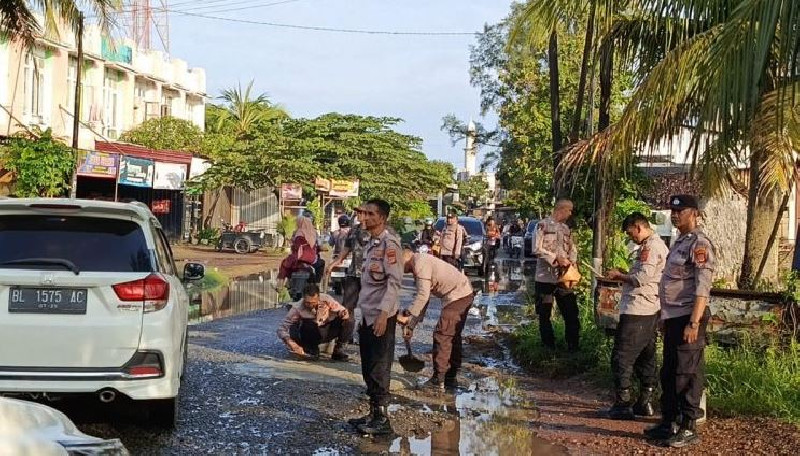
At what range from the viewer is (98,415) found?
23.4 feet

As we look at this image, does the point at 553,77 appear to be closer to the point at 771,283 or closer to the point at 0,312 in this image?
the point at 771,283

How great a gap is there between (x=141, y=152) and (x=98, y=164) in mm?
4259

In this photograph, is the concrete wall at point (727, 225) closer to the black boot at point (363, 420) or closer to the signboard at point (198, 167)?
the black boot at point (363, 420)

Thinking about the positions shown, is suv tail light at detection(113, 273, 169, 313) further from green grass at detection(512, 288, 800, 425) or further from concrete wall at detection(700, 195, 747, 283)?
concrete wall at detection(700, 195, 747, 283)

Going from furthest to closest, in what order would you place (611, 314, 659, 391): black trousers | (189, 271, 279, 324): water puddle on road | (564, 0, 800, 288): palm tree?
(189, 271, 279, 324): water puddle on road
(611, 314, 659, 391): black trousers
(564, 0, 800, 288): palm tree

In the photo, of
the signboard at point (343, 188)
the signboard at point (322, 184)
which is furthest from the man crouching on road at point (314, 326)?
the signboard at point (343, 188)

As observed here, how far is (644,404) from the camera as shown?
24.6 ft

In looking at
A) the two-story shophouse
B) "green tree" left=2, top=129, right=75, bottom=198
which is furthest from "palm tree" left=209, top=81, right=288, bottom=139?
"green tree" left=2, top=129, right=75, bottom=198

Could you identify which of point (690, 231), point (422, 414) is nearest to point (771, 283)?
point (690, 231)

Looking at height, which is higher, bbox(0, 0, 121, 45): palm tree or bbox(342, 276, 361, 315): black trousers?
bbox(0, 0, 121, 45): palm tree

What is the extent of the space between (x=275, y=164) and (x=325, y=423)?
27.8m

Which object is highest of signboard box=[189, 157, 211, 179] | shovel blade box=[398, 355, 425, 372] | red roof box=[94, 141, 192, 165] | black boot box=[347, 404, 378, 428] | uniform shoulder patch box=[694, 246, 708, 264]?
red roof box=[94, 141, 192, 165]

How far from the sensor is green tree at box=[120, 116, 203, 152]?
1386 inches

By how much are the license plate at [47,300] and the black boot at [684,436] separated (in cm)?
403
